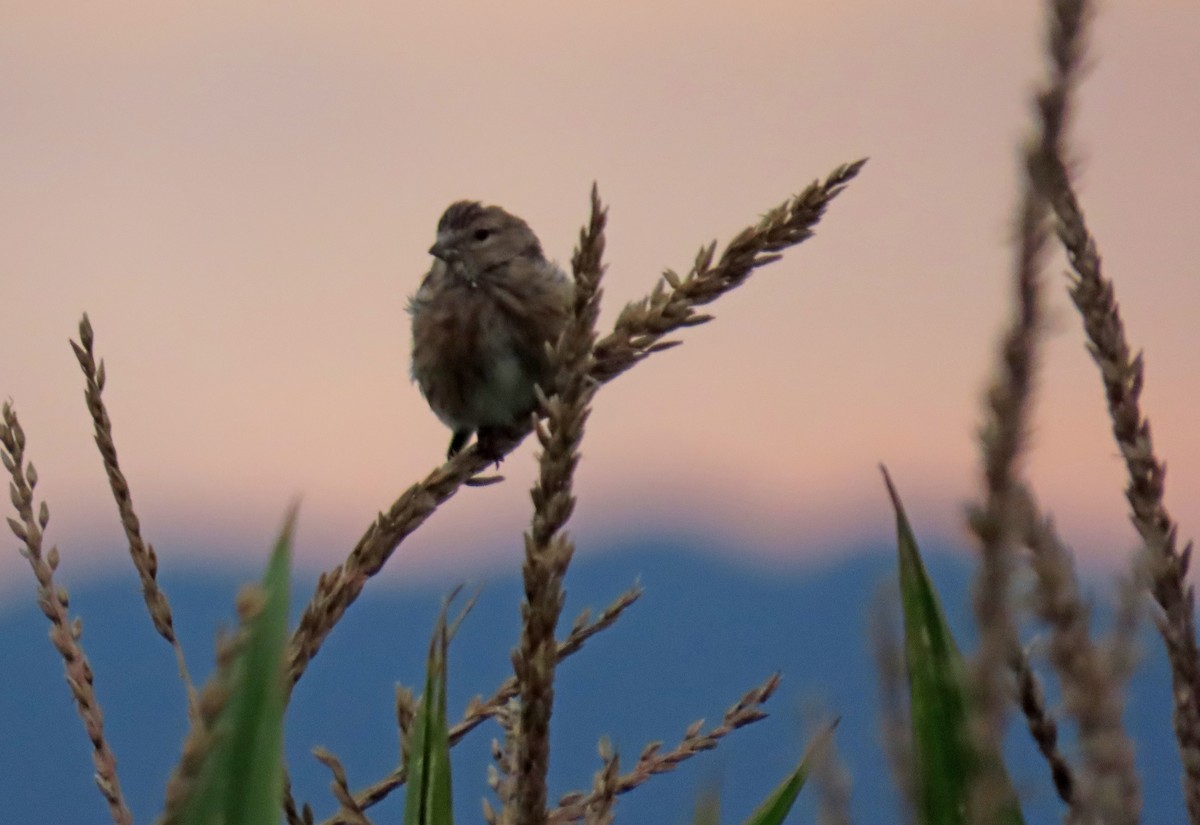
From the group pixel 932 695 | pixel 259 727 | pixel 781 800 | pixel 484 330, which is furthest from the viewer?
pixel 484 330

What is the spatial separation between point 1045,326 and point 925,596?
30.6 inches

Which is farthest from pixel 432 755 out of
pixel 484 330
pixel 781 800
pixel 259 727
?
pixel 484 330

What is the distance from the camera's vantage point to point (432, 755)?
1379mm

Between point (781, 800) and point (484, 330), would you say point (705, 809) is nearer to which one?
point (781, 800)

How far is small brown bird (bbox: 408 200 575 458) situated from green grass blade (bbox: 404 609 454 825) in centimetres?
338

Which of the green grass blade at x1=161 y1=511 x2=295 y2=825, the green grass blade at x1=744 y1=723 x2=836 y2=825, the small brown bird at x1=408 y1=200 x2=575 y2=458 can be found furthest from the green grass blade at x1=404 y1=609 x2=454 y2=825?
the small brown bird at x1=408 y1=200 x2=575 y2=458

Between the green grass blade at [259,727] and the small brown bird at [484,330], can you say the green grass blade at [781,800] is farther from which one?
the small brown bird at [484,330]

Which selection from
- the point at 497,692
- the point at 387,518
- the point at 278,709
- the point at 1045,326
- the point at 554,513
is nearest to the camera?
the point at 1045,326

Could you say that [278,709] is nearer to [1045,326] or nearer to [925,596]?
[925,596]

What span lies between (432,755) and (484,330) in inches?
153

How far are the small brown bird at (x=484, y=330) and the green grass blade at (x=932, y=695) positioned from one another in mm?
3500

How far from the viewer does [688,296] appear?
146 centimetres

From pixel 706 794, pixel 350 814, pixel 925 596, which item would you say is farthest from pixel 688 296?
pixel 350 814

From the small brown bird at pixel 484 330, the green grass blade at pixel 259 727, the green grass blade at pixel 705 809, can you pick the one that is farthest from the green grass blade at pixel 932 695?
the small brown bird at pixel 484 330
